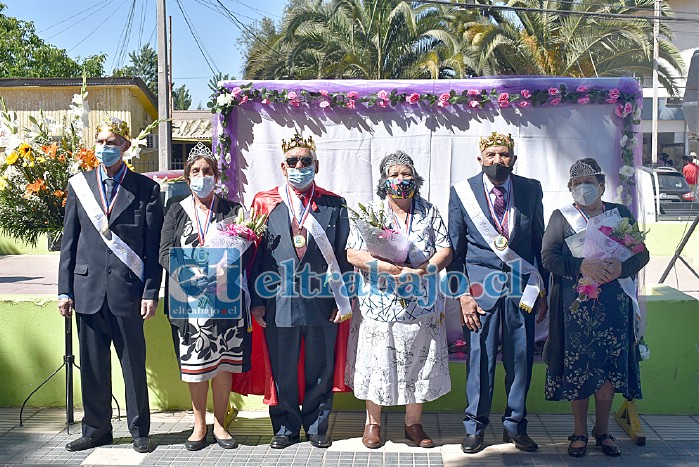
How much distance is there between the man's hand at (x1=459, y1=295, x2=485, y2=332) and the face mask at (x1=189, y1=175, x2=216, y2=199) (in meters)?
1.81

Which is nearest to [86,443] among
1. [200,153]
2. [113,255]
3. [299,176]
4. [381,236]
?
[113,255]

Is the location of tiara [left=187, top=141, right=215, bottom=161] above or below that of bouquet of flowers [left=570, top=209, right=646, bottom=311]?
above

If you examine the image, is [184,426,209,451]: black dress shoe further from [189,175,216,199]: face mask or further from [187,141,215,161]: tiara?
[187,141,215,161]: tiara

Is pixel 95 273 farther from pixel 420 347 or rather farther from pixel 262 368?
pixel 420 347

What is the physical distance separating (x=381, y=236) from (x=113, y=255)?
5.76 feet

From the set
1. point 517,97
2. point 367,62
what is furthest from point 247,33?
point 517,97

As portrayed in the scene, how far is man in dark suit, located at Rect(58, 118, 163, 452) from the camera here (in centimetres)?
525

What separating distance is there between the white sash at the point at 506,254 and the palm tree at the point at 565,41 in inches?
607

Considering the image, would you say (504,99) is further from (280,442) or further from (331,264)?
(280,442)

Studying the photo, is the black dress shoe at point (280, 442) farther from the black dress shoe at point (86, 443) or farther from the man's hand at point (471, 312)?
the man's hand at point (471, 312)

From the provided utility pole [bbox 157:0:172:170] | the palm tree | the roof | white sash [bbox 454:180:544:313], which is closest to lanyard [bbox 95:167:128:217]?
white sash [bbox 454:180:544:313]

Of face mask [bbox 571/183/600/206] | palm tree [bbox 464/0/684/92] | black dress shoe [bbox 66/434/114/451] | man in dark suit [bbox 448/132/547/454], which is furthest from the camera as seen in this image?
palm tree [bbox 464/0/684/92]

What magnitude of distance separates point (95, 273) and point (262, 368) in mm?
1351

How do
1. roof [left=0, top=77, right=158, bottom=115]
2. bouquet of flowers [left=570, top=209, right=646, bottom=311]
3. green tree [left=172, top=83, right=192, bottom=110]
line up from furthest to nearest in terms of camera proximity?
green tree [left=172, top=83, right=192, bottom=110], roof [left=0, top=77, right=158, bottom=115], bouquet of flowers [left=570, top=209, right=646, bottom=311]
